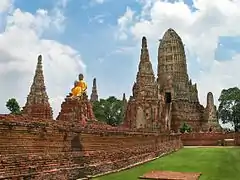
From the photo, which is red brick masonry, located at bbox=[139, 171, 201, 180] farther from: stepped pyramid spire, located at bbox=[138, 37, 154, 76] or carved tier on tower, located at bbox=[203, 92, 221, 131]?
carved tier on tower, located at bbox=[203, 92, 221, 131]

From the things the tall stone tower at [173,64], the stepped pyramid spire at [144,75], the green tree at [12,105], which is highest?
the tall stone tower at [173,64]

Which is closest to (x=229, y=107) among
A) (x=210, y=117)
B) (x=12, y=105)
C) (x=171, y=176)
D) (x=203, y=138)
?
(x=210, y=117)

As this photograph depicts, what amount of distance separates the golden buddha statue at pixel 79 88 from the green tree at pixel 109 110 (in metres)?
47.0

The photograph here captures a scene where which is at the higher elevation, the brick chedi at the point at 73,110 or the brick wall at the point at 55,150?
the brick chedi at the point at 73,110

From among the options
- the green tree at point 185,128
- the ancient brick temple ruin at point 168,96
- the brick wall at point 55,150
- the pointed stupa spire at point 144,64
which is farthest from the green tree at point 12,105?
the brick wall at point 55,150

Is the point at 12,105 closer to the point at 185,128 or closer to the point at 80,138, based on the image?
the point at 185,128

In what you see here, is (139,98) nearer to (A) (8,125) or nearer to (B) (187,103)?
(B) (187,103)

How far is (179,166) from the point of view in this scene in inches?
844

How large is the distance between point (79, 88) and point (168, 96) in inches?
1533

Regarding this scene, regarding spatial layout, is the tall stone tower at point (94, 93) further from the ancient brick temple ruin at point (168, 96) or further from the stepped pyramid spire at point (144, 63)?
the stepped pyramid spire at point (144, 63)

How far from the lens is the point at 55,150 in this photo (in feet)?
48.1

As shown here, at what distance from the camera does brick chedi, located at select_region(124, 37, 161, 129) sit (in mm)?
49219

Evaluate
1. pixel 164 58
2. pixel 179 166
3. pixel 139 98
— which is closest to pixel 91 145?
pixel 179 166

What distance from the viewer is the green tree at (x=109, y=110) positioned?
2958 inches
